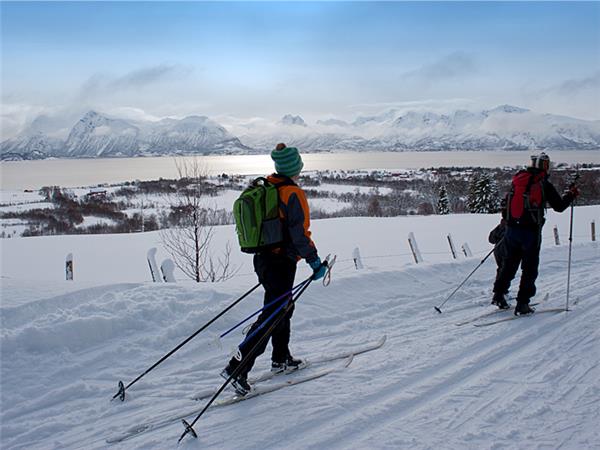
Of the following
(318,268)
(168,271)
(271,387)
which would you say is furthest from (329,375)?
(168,271)

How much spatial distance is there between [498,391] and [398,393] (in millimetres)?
803

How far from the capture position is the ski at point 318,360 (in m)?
3.60

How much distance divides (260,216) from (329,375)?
1.63 m

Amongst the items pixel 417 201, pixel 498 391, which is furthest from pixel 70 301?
pixel 417 201

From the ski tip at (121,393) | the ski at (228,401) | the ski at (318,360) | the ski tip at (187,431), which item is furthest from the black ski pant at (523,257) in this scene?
the ski tip at (121,393)

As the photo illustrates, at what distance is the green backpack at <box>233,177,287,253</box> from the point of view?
3414 millimetres

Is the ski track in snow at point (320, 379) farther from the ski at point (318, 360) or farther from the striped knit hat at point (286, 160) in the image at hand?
the striped knit hat at point (286, 160)

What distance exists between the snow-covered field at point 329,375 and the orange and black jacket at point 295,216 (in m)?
1.24

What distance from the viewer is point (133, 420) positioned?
3242 millimetres

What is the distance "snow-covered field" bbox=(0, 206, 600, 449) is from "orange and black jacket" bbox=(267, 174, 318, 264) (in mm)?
1237

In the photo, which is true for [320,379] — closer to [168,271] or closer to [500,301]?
[500,301]

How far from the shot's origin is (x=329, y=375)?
3893 mm

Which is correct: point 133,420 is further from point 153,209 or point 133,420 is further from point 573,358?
point 153,209

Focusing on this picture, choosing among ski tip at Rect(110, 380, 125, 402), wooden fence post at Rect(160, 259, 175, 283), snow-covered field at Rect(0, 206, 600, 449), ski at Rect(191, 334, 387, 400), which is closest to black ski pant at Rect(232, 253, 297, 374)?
ski at Rect(191, 334, 387, 400)
